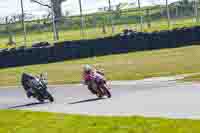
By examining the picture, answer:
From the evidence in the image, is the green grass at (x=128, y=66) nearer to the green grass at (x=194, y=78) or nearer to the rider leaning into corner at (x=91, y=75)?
the green grass at (x=194, y=78)

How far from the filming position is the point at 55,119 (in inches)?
568

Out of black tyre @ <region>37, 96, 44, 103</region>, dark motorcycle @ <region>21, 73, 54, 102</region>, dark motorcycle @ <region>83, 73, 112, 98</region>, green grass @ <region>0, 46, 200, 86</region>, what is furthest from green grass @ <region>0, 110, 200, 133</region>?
green grass @ <region>0, 46, 200, 86</region>

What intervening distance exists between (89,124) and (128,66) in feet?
68.4

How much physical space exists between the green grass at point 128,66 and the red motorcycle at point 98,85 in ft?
22.5

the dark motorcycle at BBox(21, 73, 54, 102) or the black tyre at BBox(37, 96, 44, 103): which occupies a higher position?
the dark motorcycle at BBox(21, 73, 54, 102)

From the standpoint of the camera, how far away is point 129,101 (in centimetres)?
1819

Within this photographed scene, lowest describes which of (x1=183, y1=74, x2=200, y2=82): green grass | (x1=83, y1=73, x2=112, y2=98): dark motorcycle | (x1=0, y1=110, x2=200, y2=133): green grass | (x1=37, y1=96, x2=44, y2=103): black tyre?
(x1=37, y1=96, x2=44, y2=103): black tyre

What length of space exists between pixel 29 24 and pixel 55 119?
136 feet

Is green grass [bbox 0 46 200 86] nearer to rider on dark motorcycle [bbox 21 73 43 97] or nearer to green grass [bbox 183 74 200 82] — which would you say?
green grass [bbox 183 74 200 82]

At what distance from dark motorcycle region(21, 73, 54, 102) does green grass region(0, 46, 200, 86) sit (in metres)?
6.61

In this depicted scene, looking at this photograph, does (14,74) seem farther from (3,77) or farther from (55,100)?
(55,100)

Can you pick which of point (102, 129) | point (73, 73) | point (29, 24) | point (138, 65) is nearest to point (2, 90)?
point (73, 73)

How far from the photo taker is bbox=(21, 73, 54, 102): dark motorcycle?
2089cm

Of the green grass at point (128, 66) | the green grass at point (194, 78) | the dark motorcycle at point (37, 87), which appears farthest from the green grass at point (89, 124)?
the green grass at point (128, 66)
